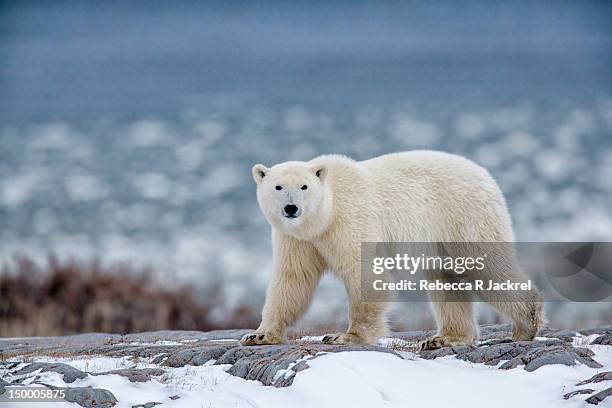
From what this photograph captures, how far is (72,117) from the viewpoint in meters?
87.4

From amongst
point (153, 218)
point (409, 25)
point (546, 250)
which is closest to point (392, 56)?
point (409, 25)

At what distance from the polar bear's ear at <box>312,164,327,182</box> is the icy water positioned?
19638mm

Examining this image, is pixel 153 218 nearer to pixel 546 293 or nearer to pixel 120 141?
pixel 120 141

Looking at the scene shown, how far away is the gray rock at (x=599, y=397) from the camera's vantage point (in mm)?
5926

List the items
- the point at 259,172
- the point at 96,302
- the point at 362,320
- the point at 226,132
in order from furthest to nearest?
the point at 226,132, the point at 96,302, the point at 259,172, the point at 362,320

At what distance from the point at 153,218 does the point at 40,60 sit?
53.6m

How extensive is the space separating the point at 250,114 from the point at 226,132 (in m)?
9.64

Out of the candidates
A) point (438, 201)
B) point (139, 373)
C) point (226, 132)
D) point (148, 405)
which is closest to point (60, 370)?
point (139, 373)

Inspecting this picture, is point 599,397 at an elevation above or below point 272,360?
below

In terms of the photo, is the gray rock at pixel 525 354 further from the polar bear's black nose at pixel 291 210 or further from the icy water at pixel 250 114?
the icy water at pixel 250 114

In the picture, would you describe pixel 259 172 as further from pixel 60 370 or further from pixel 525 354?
pixel 525 354

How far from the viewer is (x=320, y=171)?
8.40 meters

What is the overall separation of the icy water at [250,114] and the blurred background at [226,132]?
24cm

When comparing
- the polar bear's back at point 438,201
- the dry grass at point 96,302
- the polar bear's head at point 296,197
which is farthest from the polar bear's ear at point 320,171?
the dry grass at point 96,302
